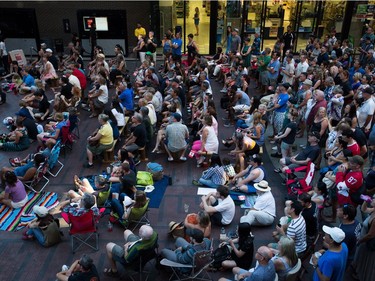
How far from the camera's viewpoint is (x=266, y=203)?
708cm

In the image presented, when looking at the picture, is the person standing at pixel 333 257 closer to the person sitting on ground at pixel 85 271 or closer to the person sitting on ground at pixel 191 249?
the person sitting on ground at pixel 191 249

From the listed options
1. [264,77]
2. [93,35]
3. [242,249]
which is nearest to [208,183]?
[242,249]

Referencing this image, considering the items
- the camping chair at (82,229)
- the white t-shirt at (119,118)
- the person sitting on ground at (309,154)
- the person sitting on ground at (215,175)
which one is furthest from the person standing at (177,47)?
the camping chair at (82,229)

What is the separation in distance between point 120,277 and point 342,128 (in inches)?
199

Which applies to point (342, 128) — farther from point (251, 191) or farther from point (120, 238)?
point (120, 238)

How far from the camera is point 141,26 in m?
18.8

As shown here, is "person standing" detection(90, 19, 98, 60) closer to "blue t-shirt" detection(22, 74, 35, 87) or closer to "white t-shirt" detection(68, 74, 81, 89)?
"blue t-shirt" detection(22, 74, 35, 87)

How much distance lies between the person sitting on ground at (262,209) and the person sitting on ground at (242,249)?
1040mm

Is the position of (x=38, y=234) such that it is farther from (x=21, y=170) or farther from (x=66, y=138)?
(x=66, y=138)

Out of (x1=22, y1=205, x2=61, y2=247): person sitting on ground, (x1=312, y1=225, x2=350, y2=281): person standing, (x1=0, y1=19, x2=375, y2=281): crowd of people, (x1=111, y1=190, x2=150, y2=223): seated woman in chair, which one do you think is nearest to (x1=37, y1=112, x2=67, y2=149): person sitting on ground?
(x1=0, y1=19, x2=375, y2=281): crowd of people

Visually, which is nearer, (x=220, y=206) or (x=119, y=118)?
(x=220, y=206)

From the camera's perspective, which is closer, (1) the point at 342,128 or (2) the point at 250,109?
(1) the point at 342,128

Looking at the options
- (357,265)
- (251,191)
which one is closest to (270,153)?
(251,191)

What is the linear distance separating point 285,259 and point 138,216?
2.87 m
